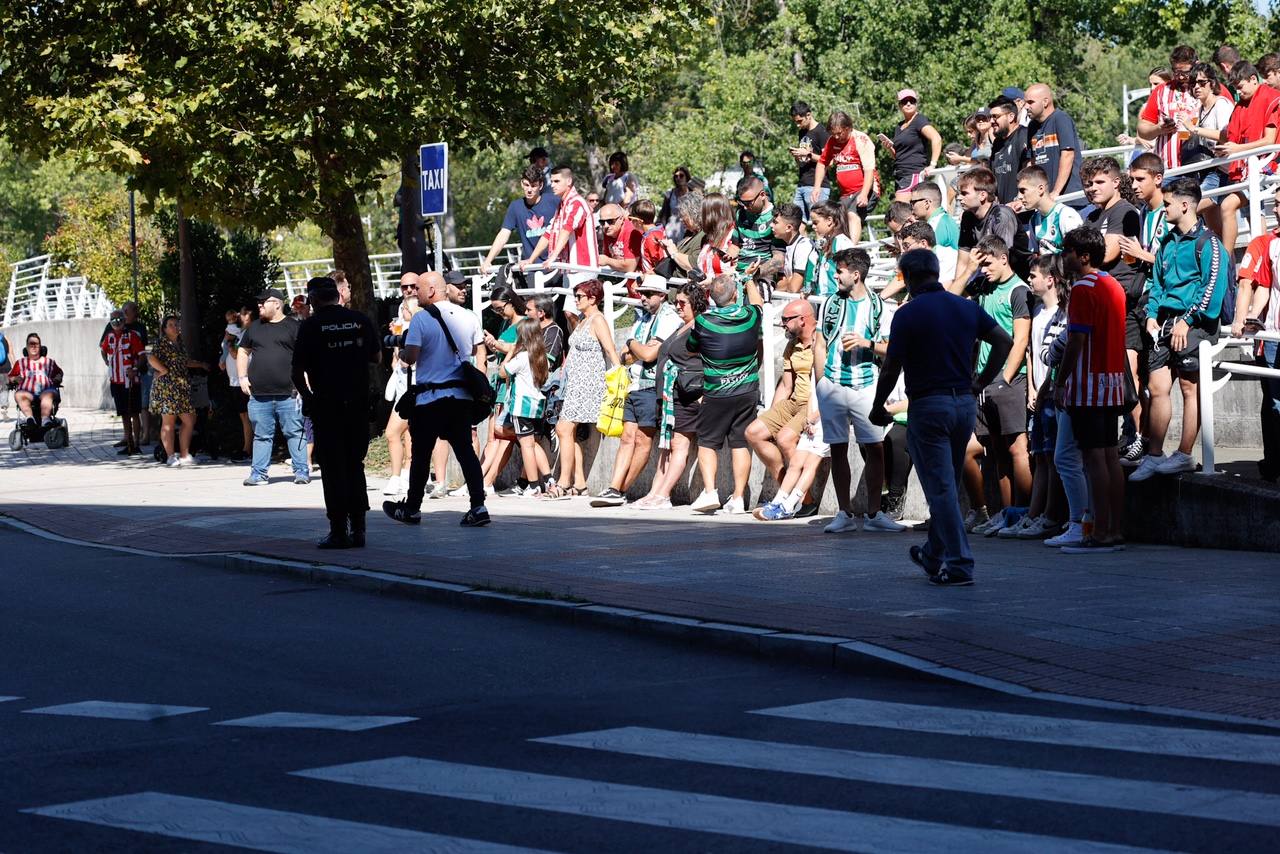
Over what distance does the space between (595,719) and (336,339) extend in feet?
22.4

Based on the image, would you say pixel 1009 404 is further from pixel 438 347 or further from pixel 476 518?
pixel 438 347

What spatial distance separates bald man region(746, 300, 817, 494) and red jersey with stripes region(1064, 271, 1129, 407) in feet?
9.60

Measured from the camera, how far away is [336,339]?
13.6m

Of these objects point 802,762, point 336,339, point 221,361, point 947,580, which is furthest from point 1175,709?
point 221,361

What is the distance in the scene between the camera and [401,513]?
→ 49.2 feet

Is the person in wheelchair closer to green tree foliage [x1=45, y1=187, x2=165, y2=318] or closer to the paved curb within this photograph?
green tree foliage [x1=45, y1=187, x2=165, y2=318]

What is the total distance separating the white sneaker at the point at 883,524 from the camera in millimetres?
13570

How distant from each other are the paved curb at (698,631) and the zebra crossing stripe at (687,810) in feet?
6.46

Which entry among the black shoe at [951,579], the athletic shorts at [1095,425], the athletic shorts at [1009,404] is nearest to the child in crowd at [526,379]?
the athletic shorts at [1009,404]

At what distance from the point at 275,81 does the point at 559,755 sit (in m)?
16.0

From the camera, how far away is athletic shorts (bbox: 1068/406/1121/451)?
37.7 ft

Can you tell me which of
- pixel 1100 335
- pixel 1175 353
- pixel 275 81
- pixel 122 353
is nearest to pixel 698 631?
pixel 1100 335

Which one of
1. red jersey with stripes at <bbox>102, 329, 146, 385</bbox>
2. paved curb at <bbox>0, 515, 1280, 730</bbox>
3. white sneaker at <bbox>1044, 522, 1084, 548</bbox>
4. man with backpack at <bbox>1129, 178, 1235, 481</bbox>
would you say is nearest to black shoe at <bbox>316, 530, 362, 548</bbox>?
paved curb at <bbox>0, 515, 1280, 730</bbox>

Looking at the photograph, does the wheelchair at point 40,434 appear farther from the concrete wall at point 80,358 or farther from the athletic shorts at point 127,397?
the concrete wall at point 80,358
